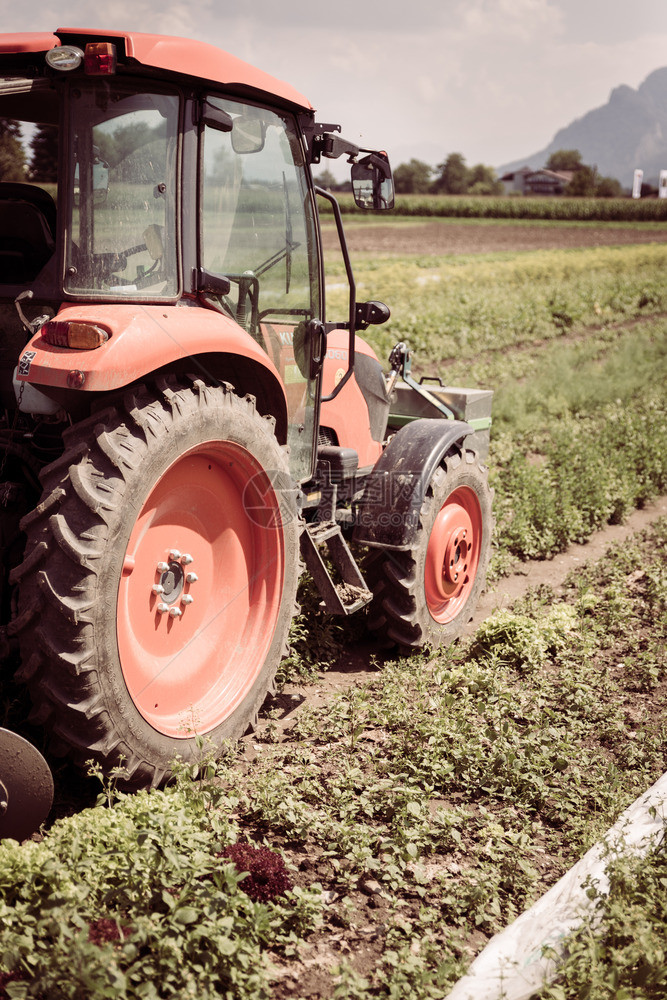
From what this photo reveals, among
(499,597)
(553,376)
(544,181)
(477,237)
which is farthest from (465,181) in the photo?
(499,597)

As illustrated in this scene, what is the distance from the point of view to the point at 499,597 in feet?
17.9

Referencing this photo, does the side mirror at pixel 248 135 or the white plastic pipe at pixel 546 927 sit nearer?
the white plastic pipe at pixel 546 927

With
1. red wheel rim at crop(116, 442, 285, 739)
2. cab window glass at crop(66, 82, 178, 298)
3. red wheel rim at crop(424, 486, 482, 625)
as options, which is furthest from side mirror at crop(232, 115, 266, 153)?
red wheel rim at crop(424, 486, 482, 625)

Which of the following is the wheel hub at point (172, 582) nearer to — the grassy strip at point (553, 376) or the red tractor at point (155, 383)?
the red tractor at point (155, 383)

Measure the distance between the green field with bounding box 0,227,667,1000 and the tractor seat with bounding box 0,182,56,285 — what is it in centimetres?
196

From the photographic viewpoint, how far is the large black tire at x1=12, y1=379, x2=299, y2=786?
2.61 m

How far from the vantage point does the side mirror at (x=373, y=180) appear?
12.8 ft

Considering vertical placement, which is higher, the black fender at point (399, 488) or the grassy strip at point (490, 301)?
the grassy strip at point (490, 301)

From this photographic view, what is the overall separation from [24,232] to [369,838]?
255 cm

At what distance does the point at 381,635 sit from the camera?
451 centimetres

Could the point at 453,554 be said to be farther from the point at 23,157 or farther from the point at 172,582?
the point at 23,157

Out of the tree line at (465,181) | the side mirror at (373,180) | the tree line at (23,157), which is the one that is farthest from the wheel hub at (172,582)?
the tree line at (465,181)

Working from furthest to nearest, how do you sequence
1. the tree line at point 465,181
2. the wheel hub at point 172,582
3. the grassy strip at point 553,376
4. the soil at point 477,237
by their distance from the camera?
1. the tree line at point 465,181
2. the soil at point 477,237
3. the grassy strip at point 553,376
4. the wheel hub at point 172,582

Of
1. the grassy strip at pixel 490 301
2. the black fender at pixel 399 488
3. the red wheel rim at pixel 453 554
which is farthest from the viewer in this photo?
the grassy strip at pixel 490 301
